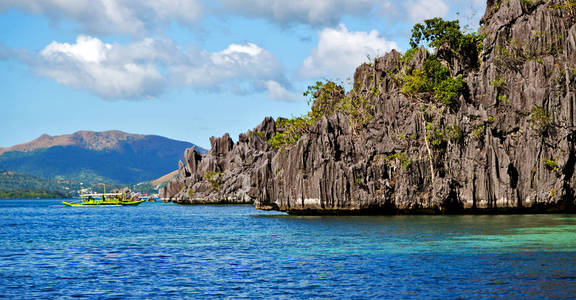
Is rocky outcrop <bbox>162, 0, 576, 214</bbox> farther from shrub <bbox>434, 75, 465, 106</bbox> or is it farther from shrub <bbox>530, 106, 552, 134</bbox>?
shrub <bbox>434, 75, 465, 106</bbox>

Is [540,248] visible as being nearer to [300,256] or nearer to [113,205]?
[300,256]

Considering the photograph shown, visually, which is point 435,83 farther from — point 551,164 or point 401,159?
point 551,164

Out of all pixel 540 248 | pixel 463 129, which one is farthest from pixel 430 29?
pixel 540 248

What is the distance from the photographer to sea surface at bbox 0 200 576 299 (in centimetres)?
2920

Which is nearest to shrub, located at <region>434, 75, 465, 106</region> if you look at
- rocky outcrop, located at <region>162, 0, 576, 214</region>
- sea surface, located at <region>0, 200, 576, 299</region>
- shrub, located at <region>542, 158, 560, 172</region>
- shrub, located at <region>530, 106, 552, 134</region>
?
rocky outcrop, located at <region>162, 0, 576, 214</region>

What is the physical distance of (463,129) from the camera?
3228 inches

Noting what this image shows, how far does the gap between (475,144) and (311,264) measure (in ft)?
164

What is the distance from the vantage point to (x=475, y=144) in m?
80.2

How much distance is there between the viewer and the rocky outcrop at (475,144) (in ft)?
255

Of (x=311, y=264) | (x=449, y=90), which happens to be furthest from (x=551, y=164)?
(x=311, y=264)

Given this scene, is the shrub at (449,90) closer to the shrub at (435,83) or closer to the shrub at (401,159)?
the shrub at (435,83)

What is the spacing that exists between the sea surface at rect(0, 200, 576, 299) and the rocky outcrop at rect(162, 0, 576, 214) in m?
17.0

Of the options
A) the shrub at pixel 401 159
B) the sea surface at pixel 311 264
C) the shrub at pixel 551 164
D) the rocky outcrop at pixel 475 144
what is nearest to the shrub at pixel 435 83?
→ the rocky outcrop at pixel 475 144

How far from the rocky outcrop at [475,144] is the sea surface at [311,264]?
17.0 meters
